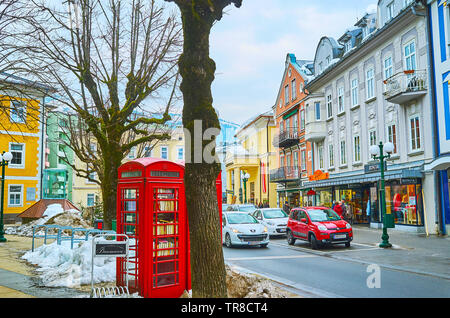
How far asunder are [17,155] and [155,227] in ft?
108

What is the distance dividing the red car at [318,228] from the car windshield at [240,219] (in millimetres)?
1762

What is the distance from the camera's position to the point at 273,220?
68.6 ft

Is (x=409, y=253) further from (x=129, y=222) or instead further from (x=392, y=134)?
(x=129, y=222)

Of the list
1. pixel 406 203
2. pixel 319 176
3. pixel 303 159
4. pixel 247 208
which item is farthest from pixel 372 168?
pixel 303 159

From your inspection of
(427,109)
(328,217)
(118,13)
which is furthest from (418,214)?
(118,13)

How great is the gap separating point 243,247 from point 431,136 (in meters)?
10.6

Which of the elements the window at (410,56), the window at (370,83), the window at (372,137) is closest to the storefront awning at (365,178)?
the window at (372,137)

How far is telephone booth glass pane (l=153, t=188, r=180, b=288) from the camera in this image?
741 centimetres

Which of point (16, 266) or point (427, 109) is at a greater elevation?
point (427, 109)

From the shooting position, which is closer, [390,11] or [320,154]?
[390,11]

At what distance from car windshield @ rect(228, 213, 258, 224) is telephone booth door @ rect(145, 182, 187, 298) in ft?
33.7

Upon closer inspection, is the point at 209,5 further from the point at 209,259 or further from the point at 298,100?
the point at 298,100

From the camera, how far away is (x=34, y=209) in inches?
981

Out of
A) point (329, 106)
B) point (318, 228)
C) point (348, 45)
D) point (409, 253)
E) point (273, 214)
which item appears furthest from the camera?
point (329, 106)
